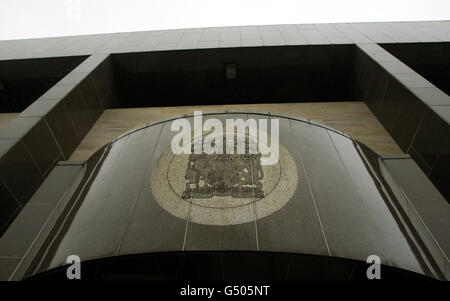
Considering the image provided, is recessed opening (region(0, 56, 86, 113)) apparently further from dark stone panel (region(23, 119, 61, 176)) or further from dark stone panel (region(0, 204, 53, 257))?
dark stone panel (region(0, 204, 53, 257))

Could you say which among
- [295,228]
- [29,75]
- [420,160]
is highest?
[29,75]

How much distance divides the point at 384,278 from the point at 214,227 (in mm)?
2153

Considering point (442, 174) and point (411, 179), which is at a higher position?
point (411, 179)

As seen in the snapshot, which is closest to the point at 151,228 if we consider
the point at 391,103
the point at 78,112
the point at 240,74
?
the point at 78,112

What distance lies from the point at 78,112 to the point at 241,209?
5181 mm

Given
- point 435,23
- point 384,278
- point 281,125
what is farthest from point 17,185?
point 435,23

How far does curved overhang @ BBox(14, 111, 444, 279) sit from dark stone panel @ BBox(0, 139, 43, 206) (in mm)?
731

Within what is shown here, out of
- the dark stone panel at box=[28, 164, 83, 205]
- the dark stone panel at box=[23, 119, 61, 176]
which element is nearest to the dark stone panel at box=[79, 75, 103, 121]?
the dark stone panel at box=[23, 119, 61, 176]

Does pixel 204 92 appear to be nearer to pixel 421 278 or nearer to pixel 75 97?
pixel 75 97

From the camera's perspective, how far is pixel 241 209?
3.88 m

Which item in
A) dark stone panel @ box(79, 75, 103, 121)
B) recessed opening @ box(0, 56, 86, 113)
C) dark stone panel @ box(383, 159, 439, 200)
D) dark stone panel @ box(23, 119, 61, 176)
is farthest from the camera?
recessed opening @ box(0, 56, 86, 113)

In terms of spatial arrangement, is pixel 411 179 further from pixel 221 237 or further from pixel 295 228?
pixel 221 237

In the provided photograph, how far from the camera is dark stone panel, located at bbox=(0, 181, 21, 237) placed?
4.49 m
